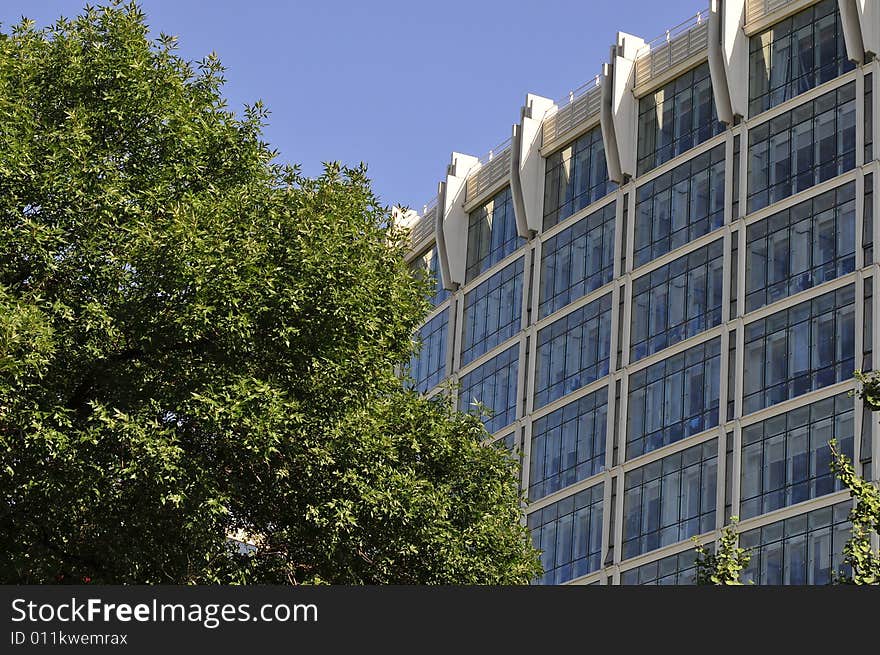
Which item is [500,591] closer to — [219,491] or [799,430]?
[219,491]

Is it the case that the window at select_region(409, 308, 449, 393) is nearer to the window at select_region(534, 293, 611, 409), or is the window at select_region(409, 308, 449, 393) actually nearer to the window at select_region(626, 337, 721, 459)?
the window at select_region(534, 293, 611, 409)

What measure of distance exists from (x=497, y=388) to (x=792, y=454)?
16.8m

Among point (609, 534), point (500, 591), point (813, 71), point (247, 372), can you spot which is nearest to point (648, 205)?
point (813, 71)

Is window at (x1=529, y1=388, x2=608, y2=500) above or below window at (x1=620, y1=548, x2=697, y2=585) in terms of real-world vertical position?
above

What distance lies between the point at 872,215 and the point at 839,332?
12.5 ft

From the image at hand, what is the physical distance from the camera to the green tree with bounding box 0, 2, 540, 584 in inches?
896

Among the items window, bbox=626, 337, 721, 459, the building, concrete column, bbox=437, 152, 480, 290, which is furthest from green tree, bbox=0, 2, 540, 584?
concrete column, bbox=437, 152, 480, 290

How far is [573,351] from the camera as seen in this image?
200ft

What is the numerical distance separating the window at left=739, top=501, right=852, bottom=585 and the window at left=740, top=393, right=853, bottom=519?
695 mm

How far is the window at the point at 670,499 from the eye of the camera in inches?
2094

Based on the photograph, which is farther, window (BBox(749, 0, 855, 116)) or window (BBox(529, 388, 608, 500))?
window (BBox(529, 388, 608, 500))

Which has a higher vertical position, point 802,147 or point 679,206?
point 802,147

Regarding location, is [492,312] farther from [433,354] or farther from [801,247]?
[801,247]

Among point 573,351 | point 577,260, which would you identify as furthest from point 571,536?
point 577,260
